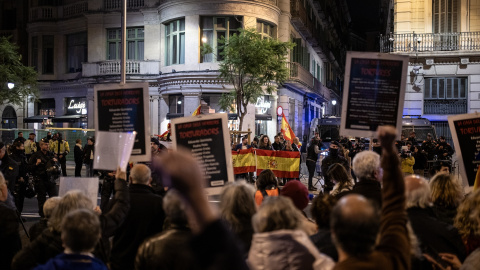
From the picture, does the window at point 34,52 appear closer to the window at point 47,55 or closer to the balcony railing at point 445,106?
the window at point 47,55

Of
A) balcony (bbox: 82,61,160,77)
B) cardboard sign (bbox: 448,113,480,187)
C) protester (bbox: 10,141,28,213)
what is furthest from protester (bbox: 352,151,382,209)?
balcony (bbox: 82,61,160,77)

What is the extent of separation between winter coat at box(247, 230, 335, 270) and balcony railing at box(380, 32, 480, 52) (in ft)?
82.3

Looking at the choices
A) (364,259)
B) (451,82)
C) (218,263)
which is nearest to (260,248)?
(364,259)

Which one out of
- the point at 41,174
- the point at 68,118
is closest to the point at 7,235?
the point at 41,174

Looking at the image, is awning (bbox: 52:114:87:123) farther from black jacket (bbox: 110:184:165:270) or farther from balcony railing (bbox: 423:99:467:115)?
Answer: black jacket (bbox: 110:184:165:270)

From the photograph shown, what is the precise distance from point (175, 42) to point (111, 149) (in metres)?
24.4

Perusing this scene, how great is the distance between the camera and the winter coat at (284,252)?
313 cm

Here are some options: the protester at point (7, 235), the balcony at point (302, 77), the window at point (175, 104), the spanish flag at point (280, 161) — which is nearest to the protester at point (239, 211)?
the protester at point (7, 235)

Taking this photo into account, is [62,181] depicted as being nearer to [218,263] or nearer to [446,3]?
[218,263]

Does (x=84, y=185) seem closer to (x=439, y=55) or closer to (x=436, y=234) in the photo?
(x=436, y=234)

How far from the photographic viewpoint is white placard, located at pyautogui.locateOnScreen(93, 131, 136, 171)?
5543 millimetres

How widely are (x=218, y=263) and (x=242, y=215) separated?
228cm

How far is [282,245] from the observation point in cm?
318

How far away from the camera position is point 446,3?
87.7ft
